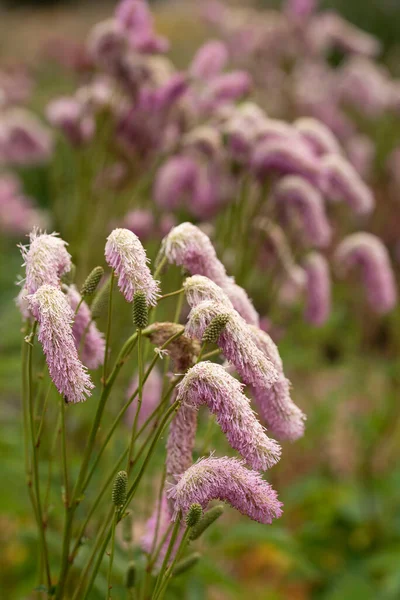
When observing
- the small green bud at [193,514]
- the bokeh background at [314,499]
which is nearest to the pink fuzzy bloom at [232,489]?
the small green bud at [193,514]

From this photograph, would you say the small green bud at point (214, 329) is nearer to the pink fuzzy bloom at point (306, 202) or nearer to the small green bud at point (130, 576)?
the small green bud at point (130, 576)

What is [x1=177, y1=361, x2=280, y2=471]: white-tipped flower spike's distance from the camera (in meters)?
1.02

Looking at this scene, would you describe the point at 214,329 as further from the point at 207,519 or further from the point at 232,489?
the point at 207,519

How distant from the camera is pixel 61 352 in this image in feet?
3.37

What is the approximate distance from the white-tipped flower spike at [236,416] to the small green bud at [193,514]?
0.32 ft

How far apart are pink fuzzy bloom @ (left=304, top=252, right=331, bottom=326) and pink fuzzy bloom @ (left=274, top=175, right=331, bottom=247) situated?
0.23 ft

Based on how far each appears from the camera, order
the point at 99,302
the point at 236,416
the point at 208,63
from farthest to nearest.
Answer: the point at 208,63, the point at 99,302, the point at 236,416

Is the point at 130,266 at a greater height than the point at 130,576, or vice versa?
the point at 130,266

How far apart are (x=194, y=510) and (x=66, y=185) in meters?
4.37

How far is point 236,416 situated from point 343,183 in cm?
154

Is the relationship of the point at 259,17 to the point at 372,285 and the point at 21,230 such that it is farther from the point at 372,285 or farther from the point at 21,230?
the point at 372,285

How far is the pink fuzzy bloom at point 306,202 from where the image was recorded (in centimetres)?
219

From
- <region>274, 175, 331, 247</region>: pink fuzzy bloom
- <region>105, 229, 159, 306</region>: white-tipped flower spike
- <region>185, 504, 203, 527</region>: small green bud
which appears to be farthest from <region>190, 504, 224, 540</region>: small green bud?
<region>274, 175, 331, 247</region>: pink fuzzy bloom

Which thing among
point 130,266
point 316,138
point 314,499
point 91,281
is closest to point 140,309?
point 130,266
